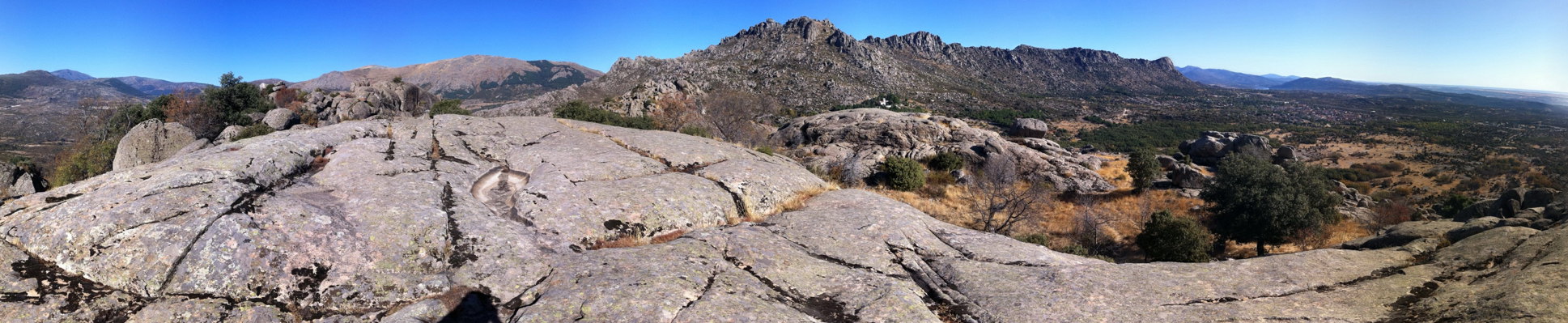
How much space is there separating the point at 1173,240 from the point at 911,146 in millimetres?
18712

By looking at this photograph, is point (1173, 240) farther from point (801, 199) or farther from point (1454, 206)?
point (1454, 206)

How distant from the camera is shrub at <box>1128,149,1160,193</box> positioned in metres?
31.4

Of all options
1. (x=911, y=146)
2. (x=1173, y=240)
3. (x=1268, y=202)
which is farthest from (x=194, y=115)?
(x=1268, y=202)

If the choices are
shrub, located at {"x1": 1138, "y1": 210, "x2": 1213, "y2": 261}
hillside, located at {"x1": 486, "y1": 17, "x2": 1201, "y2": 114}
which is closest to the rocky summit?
shrub, located at {"x1": 1138, "y1": 210, "x2": 1213, "y2": 261}

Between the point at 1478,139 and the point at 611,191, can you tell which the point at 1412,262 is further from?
the point at 1478,139

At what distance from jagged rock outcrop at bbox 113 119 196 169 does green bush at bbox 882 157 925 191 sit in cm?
3060

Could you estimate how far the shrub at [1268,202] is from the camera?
20656 millimetres

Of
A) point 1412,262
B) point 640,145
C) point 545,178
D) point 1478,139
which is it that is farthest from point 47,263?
point 1478,139

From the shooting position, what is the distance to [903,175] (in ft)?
82.9

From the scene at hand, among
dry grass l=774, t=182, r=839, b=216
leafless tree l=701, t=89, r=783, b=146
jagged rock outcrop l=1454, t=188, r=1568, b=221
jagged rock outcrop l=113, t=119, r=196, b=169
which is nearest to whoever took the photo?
dry grass l=774, t=182, r=839, b=216

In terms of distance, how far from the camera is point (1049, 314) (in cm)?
737

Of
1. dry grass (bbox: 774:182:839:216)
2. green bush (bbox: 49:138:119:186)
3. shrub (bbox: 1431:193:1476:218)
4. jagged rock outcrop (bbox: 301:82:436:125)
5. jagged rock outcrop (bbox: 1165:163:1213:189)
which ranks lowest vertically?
shrub (bbox: 1431:193:1476:218)

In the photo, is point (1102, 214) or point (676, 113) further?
point (676, 113)

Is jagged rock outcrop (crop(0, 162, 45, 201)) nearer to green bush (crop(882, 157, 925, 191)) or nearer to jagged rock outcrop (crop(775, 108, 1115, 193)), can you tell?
jagged rock outcrop (crop(775, 108, 1115, 193))
